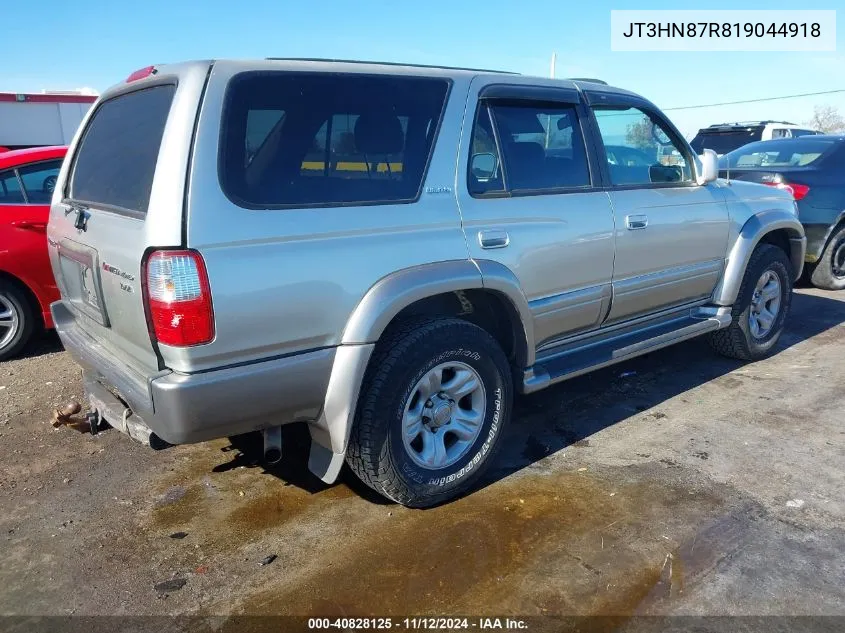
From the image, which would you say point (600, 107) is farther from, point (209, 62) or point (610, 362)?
point (209, 62)

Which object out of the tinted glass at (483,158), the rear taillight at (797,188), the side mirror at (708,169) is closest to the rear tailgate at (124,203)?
the tinted glass at (483,158)

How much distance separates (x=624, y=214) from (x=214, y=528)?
268cm

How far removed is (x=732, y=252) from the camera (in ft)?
15.1

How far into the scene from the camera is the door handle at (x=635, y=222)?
3.81 m

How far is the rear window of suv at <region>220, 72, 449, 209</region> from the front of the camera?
8.20ft

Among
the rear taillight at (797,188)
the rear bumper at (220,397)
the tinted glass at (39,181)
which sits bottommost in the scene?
the rear bumper at (220,397)

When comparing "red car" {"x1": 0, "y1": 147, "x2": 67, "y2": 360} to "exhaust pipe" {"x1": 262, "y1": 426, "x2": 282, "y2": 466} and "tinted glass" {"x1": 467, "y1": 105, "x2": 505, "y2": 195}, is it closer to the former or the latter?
"exhaust pipe" {"x1": 262, "y1": 426, "x2": 282, "y2": 466}

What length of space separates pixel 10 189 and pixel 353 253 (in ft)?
12.7

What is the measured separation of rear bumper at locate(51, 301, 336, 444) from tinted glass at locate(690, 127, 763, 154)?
38.3 ft

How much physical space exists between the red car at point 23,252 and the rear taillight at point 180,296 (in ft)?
10.9

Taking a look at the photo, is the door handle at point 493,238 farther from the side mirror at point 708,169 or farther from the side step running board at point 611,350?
the side mirror at point 708,169

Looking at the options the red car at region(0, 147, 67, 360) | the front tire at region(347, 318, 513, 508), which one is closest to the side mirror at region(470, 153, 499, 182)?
the front tire at region(347, 318, 513, 508)

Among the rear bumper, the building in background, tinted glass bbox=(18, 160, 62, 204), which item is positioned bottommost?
the rear bumper

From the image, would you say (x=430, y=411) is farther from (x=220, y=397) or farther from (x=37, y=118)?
(x=37, y=118)
